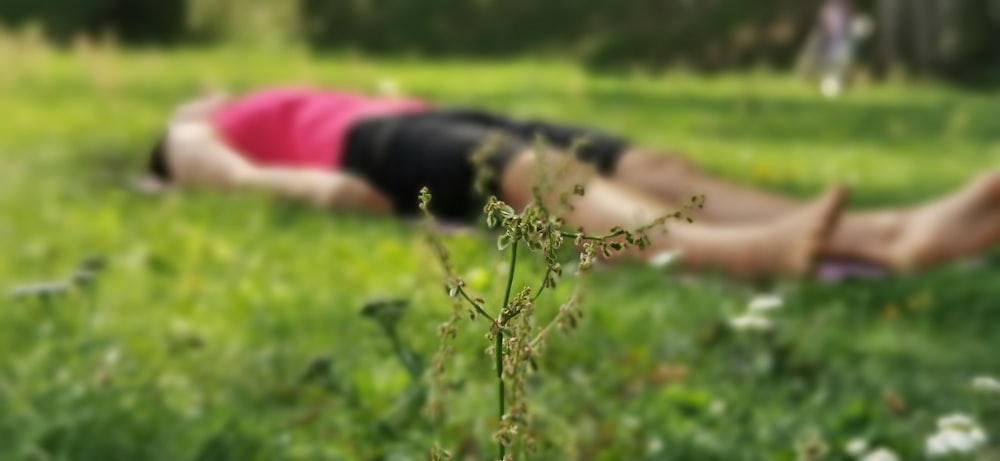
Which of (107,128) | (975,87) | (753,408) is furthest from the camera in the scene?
(975,87)

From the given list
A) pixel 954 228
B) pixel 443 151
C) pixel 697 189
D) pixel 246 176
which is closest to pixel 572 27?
pixel 246 176

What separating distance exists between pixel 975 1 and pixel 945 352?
9889 mm

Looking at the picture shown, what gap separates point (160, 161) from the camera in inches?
175

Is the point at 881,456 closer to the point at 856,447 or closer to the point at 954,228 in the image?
the point at 856,447

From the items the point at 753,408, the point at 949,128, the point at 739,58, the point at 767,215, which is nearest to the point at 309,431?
the point at 753,408

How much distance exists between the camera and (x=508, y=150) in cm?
349

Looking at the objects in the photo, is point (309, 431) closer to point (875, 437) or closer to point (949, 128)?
point (875, 437)

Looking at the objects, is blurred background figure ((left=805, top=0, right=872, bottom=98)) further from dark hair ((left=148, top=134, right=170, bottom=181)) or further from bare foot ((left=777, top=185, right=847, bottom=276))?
bare foot ((left=777, top=185, right=847, bottom=276))

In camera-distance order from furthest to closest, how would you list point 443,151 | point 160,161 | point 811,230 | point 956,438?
1. point 160,161
2. point 443,151
3. point 811,230
4. point 956,438

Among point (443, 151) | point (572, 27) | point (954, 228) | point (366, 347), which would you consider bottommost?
point (366, 347)

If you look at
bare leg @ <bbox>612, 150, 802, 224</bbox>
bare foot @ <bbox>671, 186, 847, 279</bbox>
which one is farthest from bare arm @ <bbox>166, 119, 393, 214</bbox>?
bare foot @ <bbox>671, 186, 847, 279</bbox>

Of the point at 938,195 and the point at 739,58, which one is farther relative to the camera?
the point at 739,58

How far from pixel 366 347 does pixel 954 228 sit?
1.59m

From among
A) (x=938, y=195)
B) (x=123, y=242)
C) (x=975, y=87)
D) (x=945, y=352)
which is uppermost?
(x=975, y=87)
